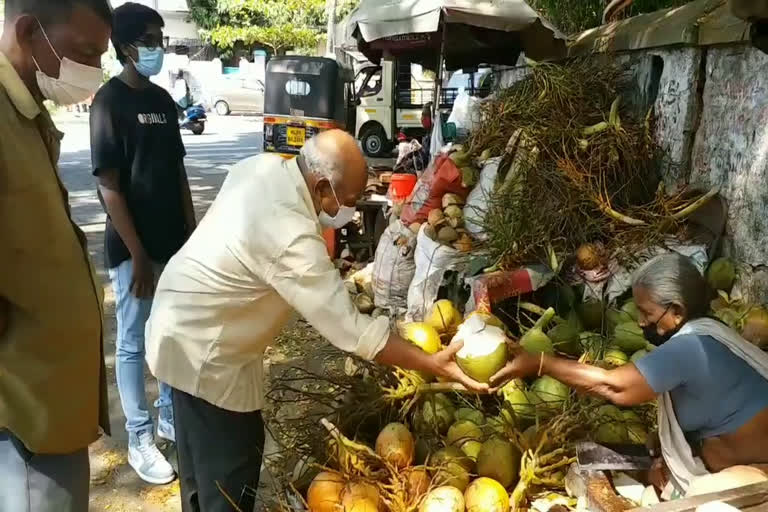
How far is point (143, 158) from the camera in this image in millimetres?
3125

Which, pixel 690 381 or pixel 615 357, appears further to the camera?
pixel 615 357

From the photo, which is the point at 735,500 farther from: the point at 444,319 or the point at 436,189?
the point at 436,189

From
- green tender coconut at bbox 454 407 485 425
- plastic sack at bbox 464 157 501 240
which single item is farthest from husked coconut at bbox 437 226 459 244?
green tender coconut at bbox 454 407 485 425

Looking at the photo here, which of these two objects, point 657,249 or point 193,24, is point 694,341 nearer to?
point 657,249

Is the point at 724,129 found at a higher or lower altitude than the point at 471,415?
higher

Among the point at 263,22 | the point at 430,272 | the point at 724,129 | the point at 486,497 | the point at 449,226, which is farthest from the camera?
the point at 263,22

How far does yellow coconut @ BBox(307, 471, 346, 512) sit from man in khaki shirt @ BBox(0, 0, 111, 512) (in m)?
0.67

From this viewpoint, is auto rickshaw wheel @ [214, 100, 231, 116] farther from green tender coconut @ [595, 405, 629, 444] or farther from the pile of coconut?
green tender coconut @ [595, 405, 629, 444]

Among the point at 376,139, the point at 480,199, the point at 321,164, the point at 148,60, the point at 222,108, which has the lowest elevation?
the point at 376,139

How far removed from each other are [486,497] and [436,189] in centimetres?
317

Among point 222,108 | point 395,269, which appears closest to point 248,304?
point 395,269

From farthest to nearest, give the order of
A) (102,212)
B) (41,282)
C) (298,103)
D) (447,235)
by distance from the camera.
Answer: (102,212), (298,103), (447,235), (41,282)

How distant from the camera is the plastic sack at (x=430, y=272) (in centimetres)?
436

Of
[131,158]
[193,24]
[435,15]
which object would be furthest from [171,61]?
[131,158]
